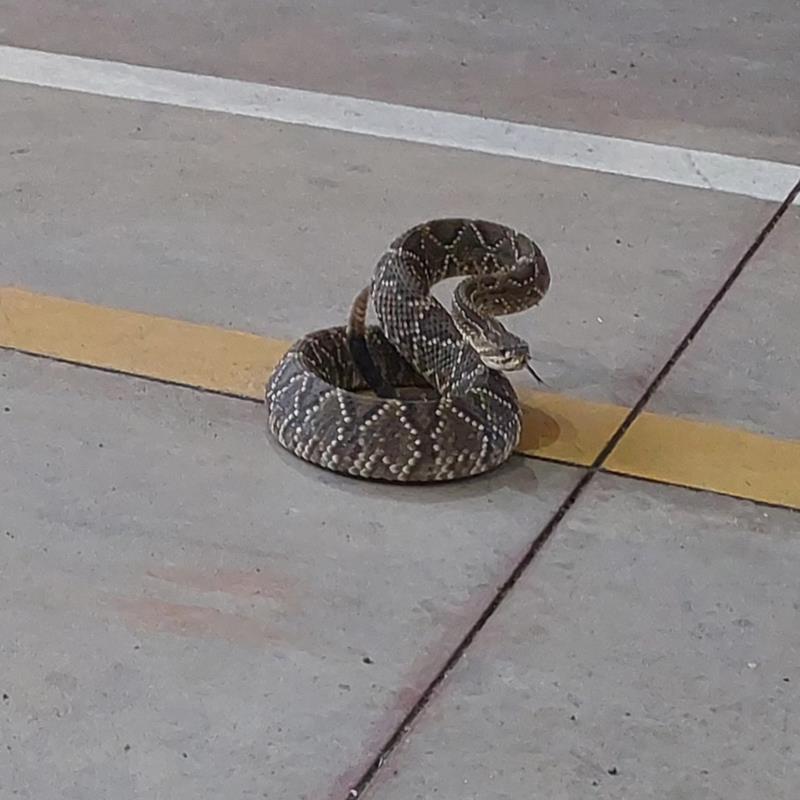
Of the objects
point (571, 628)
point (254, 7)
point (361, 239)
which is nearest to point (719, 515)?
point (571, 628)

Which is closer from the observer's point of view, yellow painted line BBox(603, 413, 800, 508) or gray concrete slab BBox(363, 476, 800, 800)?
gray concrete slab BBox(363, 476, 800, 800)

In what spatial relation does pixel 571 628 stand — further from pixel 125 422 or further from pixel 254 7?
pixel 254 7

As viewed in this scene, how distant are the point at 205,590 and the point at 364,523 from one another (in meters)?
0.48

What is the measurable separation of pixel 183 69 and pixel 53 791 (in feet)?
15.0

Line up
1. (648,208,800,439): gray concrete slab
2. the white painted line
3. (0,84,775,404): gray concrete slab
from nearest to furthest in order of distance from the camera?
(648,208,800,439): gray concrete slab, (0,84,775,404): gray concrete slab, the white painted line

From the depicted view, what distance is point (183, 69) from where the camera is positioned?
25.0 ft

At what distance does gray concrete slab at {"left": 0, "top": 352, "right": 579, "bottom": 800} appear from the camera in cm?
371

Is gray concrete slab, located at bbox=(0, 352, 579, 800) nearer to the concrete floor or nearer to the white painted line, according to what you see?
the concrete floor

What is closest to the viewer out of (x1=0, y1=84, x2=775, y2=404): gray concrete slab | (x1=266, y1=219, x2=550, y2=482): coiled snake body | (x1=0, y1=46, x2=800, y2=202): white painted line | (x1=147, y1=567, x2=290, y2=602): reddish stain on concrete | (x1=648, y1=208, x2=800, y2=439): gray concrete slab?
(x1=147, y1=567, x2=290, y2=602): reddish stain on concrete

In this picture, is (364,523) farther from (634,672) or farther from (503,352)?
(634,672)

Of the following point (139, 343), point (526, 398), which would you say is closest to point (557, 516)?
point (526, 398)

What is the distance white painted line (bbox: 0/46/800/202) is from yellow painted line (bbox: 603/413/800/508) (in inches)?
68.4

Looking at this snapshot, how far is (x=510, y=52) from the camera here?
791 cm

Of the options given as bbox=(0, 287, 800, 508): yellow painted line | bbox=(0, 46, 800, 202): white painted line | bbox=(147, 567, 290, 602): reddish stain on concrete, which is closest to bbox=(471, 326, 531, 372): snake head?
bbox=(0, 287, 800, 508): yellow painted line
